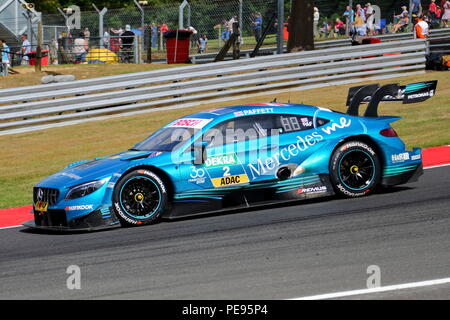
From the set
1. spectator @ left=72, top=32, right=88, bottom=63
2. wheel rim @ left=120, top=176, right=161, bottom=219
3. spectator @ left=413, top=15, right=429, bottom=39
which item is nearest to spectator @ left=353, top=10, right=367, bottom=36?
spectator @ left=413, top=15, right=429, bottom=39

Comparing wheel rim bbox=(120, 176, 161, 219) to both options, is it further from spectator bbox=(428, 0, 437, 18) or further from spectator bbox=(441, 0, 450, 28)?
spectator bbox=(441, 0, 450, 28)

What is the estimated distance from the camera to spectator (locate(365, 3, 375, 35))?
28.2 meters

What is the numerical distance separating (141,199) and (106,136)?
27.5 ft

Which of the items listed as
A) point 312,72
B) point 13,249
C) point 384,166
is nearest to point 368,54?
point 312,72

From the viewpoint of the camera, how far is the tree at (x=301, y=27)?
85.3 feet

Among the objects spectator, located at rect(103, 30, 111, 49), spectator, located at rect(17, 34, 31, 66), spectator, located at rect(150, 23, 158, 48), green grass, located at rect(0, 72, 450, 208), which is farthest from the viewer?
spectator, located at rect(17, 34, 31, 66)

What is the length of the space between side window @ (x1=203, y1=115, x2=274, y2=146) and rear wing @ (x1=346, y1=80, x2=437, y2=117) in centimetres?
165

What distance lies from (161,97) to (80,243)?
1211cm

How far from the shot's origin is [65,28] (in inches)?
1179

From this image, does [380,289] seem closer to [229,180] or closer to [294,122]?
[229,180]

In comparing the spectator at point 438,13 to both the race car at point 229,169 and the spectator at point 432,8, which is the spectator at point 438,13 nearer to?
the spectator at point 432,8

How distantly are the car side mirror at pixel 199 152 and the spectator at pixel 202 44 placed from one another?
697 inches

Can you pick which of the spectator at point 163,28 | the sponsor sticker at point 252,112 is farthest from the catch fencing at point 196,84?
the sponsor sticker at point 252,112
